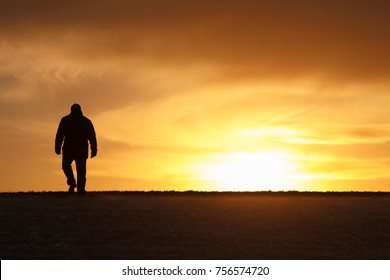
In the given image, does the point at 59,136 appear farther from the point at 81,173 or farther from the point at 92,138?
the point at 81,173

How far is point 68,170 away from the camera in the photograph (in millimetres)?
23500

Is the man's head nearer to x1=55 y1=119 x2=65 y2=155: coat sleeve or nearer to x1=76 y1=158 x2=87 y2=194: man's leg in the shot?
x1=55 y1=119 x2=65 y2=155: coat sleeve

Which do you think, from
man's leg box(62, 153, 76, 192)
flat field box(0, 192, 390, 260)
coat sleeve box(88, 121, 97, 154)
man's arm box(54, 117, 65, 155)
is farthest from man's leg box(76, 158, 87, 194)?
flat field box(0, 192, 390, 260)

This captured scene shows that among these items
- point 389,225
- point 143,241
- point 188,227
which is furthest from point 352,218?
point 143,241

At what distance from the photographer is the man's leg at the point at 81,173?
23344 mm

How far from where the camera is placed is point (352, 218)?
18578mm

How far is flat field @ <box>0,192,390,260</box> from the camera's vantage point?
49.1ft

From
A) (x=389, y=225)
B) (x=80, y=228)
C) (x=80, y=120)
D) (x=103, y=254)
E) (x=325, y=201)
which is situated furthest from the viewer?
(x=80, y=120)

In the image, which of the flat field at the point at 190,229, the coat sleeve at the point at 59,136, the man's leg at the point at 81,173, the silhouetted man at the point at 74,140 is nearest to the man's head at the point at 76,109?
the silhouetted man at the point at 74,140

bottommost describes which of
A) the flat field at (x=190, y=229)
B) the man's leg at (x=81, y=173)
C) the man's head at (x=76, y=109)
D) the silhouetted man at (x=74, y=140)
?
the flat field at (x=190, y=229)

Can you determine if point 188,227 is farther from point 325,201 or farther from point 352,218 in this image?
point 325,201

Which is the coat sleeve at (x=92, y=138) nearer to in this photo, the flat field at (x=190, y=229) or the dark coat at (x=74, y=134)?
the dark coat at (x=74, y=134)

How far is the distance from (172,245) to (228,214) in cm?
351

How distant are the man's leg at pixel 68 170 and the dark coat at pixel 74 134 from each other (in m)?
0.12
